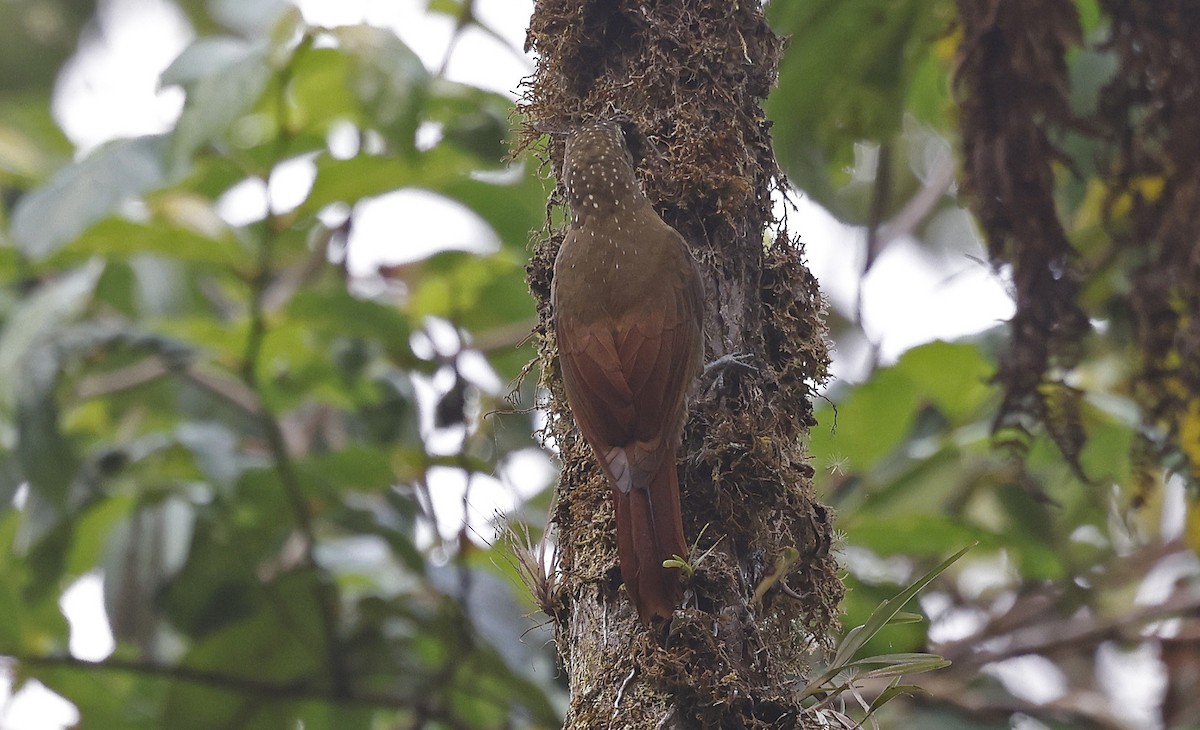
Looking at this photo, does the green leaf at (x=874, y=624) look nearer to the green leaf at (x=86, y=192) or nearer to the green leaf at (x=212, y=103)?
the green leaf at (x=212, y=103)

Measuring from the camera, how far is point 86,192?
2.97 meters

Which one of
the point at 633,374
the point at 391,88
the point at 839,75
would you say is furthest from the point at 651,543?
the point at 839,75

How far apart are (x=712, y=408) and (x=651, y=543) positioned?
38cm

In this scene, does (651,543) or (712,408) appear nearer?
(651,543)

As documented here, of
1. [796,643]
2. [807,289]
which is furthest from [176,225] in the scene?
[796,643]

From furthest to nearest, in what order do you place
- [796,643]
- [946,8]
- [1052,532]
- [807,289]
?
1. [1052,532]
2. [946,8]
3. [807,289]
4. [796,643]

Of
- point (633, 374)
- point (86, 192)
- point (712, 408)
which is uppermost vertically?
point (86, 192)

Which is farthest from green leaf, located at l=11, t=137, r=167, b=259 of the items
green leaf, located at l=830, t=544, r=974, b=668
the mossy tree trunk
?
green leaf, located at l=830, t=544, r=974, b=668

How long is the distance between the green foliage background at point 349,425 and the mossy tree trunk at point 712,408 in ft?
1.72

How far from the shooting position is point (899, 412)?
3.47 meters

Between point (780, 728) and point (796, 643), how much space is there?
0.38 meters

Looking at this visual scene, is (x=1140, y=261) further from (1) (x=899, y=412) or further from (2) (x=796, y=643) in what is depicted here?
(2) (x=796, y=643)

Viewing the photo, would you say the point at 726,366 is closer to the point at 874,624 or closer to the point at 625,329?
the point at 625,329

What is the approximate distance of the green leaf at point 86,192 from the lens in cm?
291
